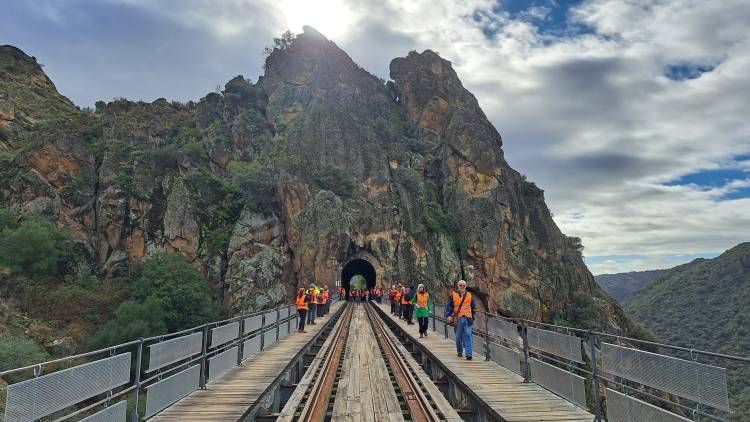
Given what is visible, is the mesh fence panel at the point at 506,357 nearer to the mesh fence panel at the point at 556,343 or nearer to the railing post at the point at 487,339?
the railing post at the point at 487,339

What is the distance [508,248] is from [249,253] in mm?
29290

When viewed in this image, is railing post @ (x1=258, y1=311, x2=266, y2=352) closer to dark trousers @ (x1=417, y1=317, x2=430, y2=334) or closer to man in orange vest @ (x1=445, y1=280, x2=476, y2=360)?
man in orange vest @ (x1=445, y1=280, x2=476, y2=360)

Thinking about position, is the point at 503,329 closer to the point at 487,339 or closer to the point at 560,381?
the point at 487,339

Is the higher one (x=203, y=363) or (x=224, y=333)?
(x=224, y=333)

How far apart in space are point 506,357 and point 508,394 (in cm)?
212

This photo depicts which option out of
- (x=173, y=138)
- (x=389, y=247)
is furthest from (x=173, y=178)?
(x=389, y=247)

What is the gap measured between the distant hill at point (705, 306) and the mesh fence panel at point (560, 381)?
65.7 metres

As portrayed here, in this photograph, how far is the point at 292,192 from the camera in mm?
43438

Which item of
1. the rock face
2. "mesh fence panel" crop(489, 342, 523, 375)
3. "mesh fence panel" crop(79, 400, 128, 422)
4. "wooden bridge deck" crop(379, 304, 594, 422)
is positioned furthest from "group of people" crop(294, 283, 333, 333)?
the rock face

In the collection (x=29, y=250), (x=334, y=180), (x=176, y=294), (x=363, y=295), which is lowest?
(x=363, y=295)

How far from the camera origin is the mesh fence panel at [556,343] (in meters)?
5.70

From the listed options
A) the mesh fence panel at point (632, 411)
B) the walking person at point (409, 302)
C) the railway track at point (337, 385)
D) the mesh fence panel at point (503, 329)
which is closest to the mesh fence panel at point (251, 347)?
the railway track at point (337, 385)

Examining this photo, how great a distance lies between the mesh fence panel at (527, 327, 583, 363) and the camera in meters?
5.70

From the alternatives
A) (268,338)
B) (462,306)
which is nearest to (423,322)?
(462,306)
